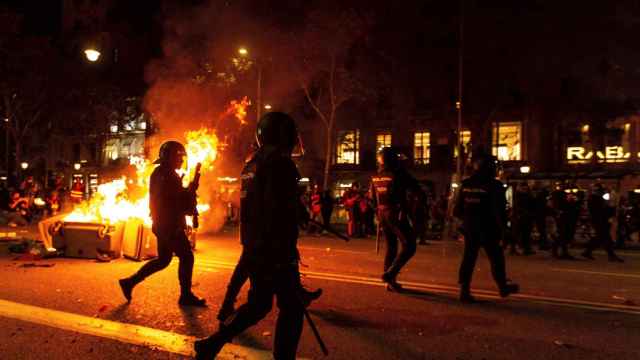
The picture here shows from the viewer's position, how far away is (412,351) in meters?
5.14

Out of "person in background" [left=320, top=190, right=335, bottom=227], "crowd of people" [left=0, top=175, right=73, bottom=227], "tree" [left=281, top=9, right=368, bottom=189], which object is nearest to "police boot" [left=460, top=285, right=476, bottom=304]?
"person in background" [left=320, top=190, right=335, bottom=227]

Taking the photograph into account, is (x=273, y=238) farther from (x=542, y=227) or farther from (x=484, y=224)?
(x=542, y=227)

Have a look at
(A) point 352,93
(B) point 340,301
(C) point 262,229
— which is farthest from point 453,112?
(C) point 262,229

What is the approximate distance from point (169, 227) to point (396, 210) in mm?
2699

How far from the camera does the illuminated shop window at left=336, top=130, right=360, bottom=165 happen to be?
135 ft

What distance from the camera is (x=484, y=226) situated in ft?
23.9

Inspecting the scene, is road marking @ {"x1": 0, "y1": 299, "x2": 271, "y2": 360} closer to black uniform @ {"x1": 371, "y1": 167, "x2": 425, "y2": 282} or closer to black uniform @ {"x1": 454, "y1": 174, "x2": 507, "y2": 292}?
black uniform @ {"x1": 371, "y1": 167, "x2": 425, "y2": 282}

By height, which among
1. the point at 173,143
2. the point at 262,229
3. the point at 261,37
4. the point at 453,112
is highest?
the point at 261,37

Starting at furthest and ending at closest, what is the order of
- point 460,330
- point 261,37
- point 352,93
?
point 352,93 → point 261,37 → point 460,330

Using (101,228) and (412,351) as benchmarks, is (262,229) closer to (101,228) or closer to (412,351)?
(412,351)

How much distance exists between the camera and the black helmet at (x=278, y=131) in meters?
4.22

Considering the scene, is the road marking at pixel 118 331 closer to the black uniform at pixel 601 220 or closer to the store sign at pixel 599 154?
the black uniform at pixel 601 220

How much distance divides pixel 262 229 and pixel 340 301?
3397 mm

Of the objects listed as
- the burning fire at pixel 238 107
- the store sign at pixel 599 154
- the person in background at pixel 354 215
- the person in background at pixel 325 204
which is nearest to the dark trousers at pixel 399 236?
the person in background at pixel 354 215
